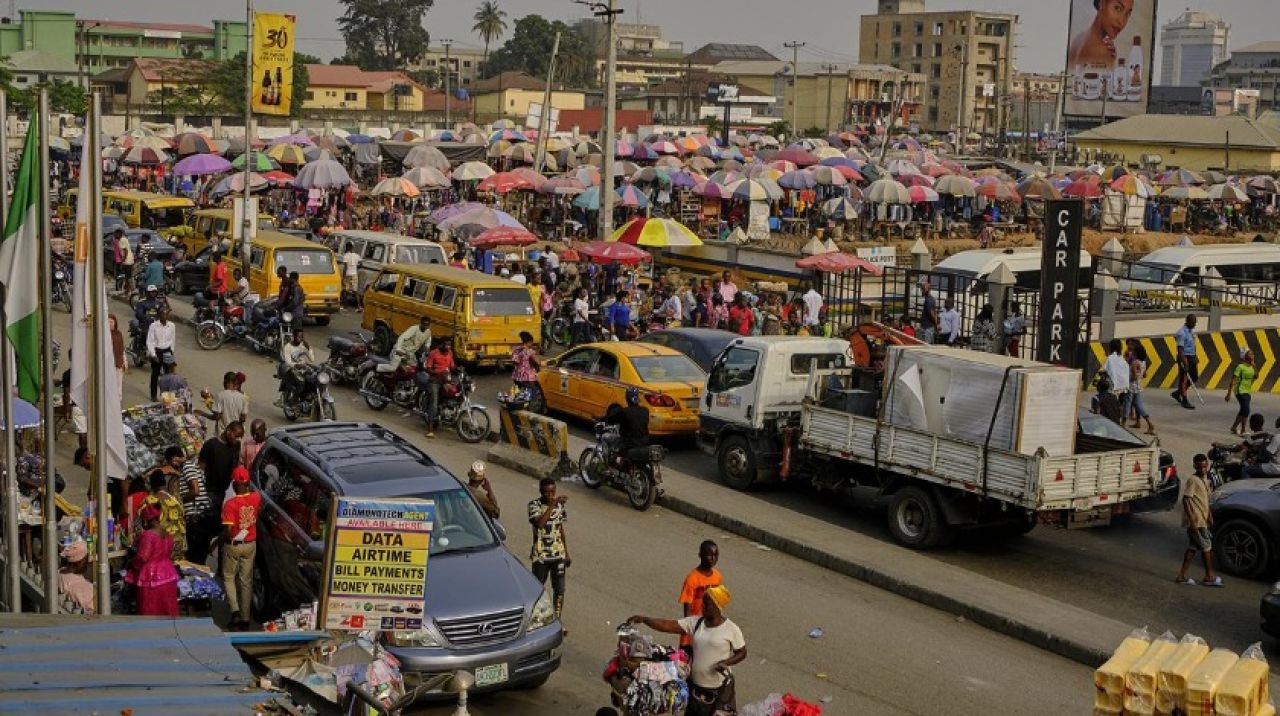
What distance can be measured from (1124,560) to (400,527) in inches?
381

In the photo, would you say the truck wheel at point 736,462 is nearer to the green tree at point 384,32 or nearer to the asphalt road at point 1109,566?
the asphalt road at point 1109,566

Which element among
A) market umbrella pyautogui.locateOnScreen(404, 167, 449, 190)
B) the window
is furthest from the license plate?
market umbrella pyautogui.locateOnScreen(404, 167, 449, 190)

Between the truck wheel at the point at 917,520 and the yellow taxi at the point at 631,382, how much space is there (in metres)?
4.49

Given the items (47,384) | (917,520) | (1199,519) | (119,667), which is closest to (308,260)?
(917,520)

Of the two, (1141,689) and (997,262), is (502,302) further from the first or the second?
(1141,689)

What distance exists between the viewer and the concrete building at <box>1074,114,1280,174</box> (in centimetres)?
8950

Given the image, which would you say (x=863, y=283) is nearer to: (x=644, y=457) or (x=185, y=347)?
(x=185, y=347)

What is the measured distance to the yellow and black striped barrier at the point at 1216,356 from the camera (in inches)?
1136

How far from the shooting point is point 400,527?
31.9 ft

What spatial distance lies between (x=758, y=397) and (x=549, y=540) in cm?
631

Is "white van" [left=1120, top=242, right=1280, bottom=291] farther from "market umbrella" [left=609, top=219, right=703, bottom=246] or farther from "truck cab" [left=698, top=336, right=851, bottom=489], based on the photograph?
"truck cab" [left=698, top=336, right=851, bottom=489]

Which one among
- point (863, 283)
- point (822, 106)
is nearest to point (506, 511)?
point (863, 283)

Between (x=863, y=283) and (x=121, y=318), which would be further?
(x=863, y=283)

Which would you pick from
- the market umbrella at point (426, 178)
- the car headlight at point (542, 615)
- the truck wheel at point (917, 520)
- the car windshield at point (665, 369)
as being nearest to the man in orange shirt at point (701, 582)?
the car headlight at point (542, 615)
